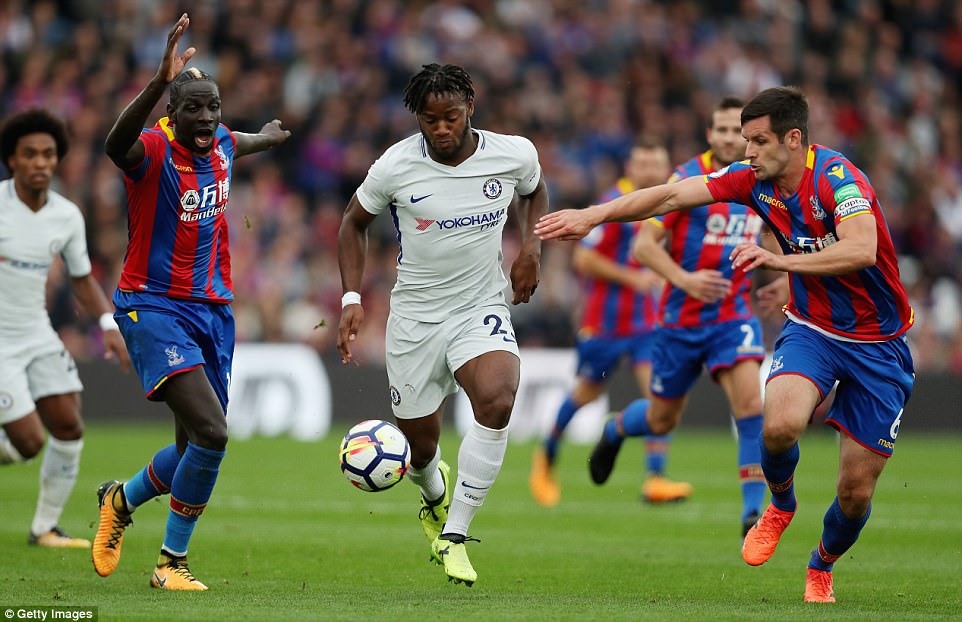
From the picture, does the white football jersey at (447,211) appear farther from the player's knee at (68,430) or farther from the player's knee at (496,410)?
the player's knee at (68,430)

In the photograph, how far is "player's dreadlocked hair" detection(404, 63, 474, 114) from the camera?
7.92m

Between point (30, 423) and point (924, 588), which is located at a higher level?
point (30, 423)

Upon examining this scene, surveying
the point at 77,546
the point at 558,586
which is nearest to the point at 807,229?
the point at 558,586

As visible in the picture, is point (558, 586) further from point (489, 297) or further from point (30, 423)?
point (30, 423)

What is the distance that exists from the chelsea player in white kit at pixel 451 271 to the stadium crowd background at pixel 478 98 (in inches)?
442

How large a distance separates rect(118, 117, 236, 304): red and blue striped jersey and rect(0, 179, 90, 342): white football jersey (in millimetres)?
1816

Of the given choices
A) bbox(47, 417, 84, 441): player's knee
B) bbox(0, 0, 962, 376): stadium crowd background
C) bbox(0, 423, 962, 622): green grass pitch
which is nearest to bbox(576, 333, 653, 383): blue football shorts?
bbox(0, 423, 962, 622): green grass pitch

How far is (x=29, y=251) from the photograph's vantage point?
9.91 metres

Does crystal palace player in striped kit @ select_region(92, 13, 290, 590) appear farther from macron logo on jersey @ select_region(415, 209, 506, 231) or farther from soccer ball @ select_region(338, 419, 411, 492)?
macron logo on jersey @ select_region(415, 209, 506, 231)

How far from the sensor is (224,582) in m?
8.27

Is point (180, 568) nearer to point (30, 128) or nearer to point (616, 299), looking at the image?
point (30, 128)

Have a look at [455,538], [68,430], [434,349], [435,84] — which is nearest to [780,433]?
[455,538]

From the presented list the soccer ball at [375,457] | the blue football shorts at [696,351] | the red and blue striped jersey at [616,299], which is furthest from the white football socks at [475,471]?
the red and blue striped jersey at [616,299]

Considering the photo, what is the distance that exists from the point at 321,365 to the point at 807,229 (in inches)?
492
